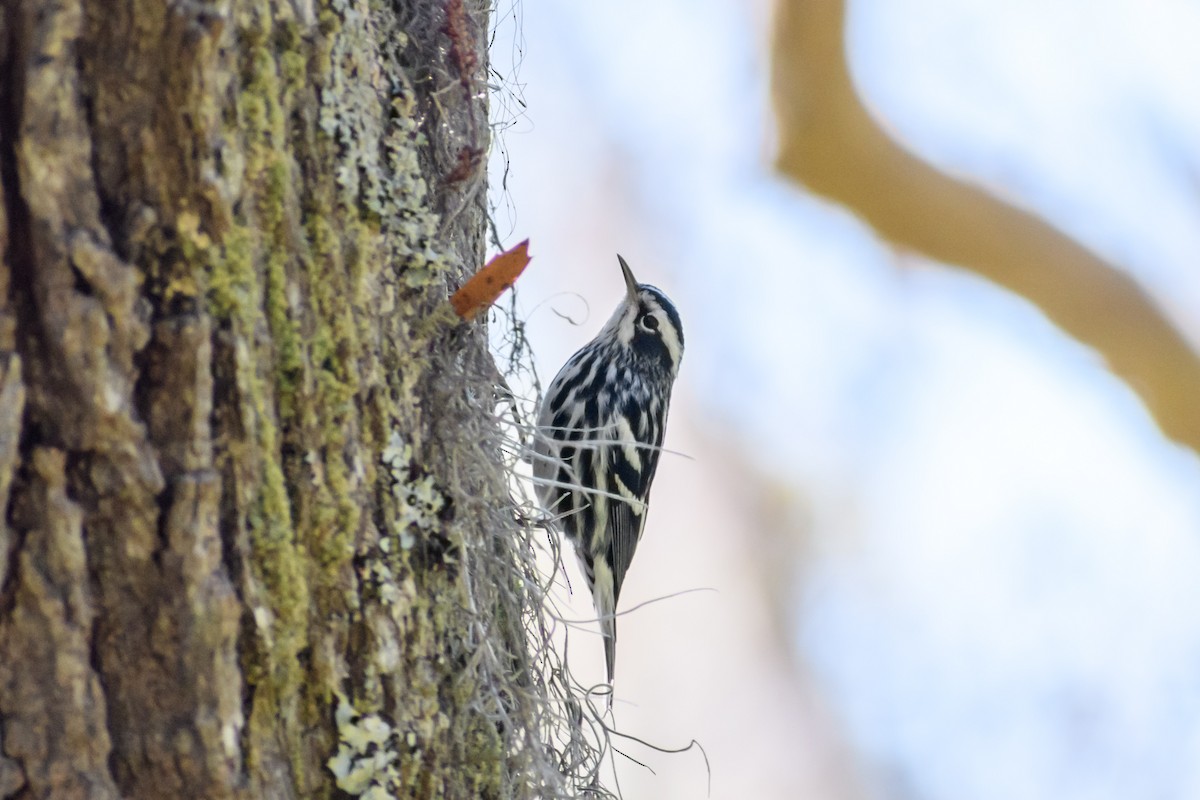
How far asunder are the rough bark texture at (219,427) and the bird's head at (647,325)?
A: 2.31m

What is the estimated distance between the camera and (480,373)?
209cm

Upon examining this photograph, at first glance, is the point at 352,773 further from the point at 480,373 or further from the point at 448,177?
the point at 448,177

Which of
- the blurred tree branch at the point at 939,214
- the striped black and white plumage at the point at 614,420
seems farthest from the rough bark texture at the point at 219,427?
the blurred tree branch at the point at 939,214

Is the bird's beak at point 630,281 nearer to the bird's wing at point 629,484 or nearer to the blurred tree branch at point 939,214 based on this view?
the bird's wing at point 629,484

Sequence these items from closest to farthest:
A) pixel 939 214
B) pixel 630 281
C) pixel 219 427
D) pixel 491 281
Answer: pixel 219 427 → pixel 491 281 → pixel 939 214 → pixel 630 281

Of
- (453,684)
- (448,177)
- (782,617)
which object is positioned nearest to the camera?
(453,684)

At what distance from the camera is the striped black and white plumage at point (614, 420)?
12.8 ft

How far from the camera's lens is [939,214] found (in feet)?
12.1

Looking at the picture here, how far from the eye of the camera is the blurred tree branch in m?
3.54

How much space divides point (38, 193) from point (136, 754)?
26.7 inches

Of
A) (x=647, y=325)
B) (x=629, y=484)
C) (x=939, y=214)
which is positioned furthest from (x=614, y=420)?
(x=939, y=214)

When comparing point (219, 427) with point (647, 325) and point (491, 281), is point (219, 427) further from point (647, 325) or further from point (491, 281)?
point (647, 325)

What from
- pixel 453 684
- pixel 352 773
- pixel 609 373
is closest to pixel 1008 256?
pixel 609 373

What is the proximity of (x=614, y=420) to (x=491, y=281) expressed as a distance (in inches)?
80.7
